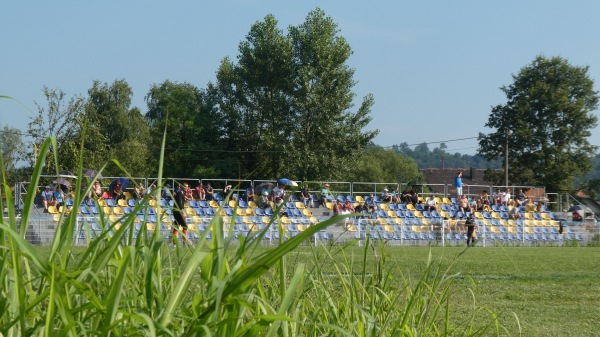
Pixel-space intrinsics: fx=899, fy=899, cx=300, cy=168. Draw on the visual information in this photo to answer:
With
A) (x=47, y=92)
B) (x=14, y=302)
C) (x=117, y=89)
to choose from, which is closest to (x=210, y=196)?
(x=47, y=92)

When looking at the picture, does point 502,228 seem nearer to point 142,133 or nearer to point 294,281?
point 294,281

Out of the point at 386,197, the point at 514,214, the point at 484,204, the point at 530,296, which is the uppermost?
the point at 386,197

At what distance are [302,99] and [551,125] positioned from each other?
74.5 ft

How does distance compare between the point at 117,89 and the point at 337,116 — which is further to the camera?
the point at 117,89

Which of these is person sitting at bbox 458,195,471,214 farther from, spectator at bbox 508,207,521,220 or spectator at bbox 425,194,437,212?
spectator at bbox 508,207,521,220

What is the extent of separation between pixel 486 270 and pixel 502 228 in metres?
22.1

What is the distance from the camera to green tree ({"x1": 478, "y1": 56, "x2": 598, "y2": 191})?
230ft

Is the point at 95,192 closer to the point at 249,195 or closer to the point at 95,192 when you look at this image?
the point at 95,192

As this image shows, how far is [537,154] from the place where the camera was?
70.1m

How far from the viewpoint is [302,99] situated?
5997 centimetres

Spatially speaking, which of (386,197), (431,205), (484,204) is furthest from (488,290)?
(484,204)

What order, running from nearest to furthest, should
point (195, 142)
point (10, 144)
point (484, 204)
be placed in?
point (10, 144) < point (484, 204) < point (195, 142)

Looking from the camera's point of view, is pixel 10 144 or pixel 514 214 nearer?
pixel 10 144

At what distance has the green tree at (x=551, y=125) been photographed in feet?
230
